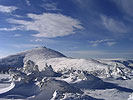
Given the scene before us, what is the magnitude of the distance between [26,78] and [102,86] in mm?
19509

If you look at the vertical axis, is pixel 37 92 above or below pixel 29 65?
below

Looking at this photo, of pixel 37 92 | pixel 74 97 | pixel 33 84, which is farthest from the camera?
pixel 33 84

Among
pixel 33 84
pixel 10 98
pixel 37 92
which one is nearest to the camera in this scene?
pixel 10 98

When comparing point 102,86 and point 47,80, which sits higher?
point 47,80

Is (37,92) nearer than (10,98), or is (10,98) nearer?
(10,98)

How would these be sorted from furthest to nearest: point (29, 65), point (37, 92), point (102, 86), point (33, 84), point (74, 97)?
point (29, 65) < point (102, 86) < point (33, 84) < point (37, 92) < point (74, 97)

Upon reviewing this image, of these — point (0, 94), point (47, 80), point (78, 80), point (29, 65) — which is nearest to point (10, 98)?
point (0, 94)

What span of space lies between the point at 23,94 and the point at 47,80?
4676 mm

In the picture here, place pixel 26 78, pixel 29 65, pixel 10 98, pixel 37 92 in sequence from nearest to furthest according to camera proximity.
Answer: pixel 10 98 → pixel 37 92 → pixel 26 78 → pixel 29 65

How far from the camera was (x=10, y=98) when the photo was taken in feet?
91.1

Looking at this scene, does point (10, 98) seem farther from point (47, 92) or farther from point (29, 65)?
point (29, 65)

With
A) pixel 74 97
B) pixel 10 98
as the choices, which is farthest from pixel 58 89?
pixel 10 98

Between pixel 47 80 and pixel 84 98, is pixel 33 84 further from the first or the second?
pixel 84 98

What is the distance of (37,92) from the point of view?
29938mm
